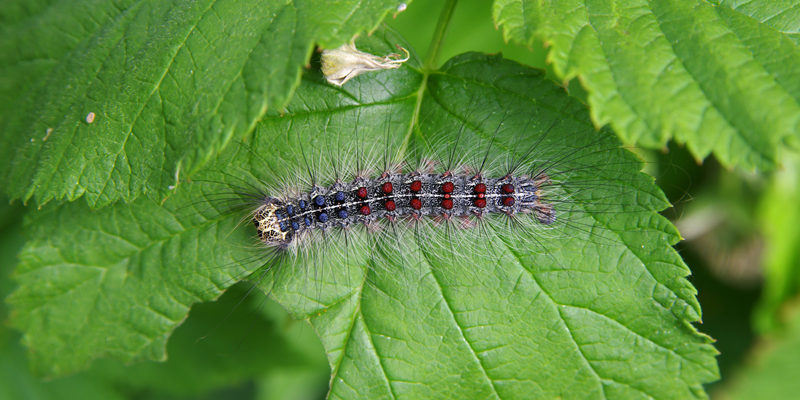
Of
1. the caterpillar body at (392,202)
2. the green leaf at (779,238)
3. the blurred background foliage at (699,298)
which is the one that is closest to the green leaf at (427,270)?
the caterpillar body at (392,202)

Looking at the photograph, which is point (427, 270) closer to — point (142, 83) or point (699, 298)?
point (142, 83)

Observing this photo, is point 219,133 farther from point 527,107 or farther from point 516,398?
point 516,398

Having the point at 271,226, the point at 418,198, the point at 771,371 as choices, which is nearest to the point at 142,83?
the point at 271,226

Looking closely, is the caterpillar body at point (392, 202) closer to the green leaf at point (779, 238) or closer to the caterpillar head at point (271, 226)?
the caterpillar head at point (271, 226)

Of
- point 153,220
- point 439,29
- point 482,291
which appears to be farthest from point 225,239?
point 439,29

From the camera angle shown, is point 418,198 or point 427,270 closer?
point 427,270
